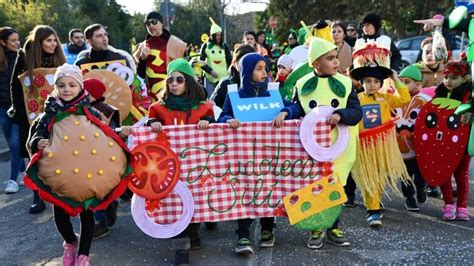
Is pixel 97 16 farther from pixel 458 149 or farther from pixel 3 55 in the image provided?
pixel 458 149

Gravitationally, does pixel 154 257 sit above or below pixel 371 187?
below

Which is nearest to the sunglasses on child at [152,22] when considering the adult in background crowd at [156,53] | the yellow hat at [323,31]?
the adult in background crowd at [156,53]

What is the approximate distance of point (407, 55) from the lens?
19.2 metres

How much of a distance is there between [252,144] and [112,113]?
1.22m

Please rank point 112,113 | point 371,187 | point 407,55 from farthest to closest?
point 407,55
point 371,187
point 112,113

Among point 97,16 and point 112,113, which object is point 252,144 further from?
point 97,16

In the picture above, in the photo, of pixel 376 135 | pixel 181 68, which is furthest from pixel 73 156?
pixel 376 135

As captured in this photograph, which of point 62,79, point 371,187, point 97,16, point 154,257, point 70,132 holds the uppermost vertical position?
point 97,16

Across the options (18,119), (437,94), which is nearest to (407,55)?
(437,94)

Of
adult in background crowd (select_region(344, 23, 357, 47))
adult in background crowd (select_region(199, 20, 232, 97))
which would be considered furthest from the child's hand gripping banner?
adult in background crowd (select_region(199, 20, 232, 97))

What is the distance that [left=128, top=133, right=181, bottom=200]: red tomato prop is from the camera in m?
3.65

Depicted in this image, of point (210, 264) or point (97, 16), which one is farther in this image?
point (97, 16)

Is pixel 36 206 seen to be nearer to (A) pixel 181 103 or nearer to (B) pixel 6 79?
(B) pixel 6 79

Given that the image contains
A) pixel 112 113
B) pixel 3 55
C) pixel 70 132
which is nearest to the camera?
pixel 70 132
